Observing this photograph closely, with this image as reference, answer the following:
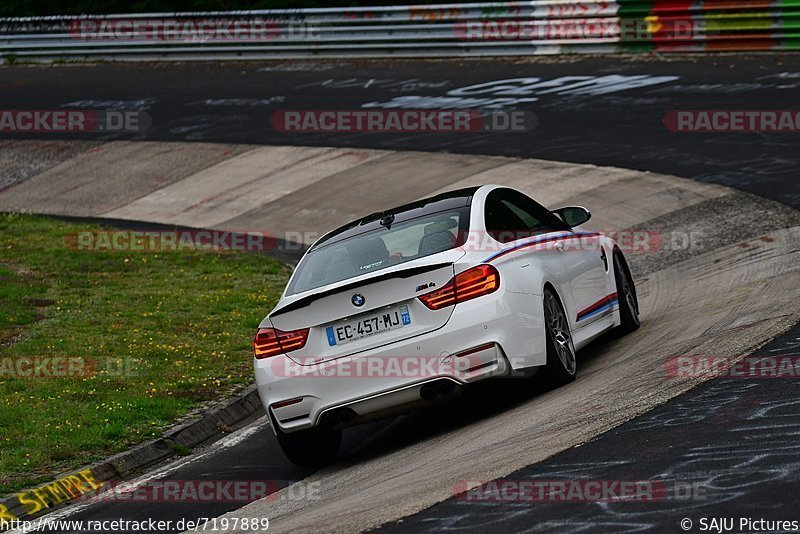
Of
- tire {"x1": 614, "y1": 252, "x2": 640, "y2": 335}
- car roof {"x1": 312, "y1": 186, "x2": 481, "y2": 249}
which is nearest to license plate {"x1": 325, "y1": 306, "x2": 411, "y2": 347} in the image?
car roof {"x1": 312, "y1": 186, "x2": 481, "y2": 249}

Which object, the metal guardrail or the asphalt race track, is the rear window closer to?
the asphalt race track

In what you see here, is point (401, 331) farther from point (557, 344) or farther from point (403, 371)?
point (557, 344)

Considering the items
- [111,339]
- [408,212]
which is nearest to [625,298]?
[408,212]

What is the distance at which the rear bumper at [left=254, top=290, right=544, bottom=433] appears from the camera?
26.6 ft

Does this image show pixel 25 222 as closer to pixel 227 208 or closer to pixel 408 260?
pixel 227 208

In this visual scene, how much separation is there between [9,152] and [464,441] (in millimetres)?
19421

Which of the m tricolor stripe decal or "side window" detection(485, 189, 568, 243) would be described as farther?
the m tricolor stripe decal

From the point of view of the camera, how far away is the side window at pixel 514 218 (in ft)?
29.8

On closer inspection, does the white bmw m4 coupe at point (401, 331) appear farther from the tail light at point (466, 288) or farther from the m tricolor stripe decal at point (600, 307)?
the m tricolor stripe decal at point (600, 307)

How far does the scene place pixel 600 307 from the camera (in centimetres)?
1004

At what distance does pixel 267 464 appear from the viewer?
882 cm

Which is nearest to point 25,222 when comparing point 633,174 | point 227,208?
point 227,208

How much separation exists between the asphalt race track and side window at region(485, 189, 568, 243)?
108 cm

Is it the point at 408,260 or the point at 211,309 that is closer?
the point at 408,260
